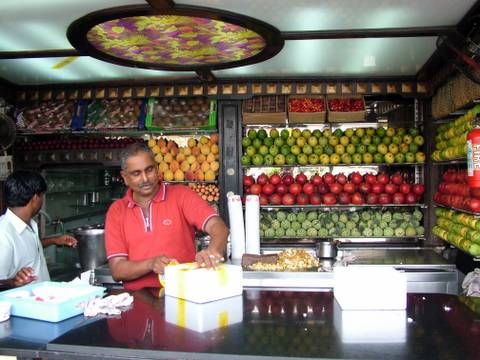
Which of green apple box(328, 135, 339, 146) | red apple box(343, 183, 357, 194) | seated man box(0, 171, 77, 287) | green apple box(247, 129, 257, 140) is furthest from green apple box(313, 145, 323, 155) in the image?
seated man box(0, 171, 77, 287)

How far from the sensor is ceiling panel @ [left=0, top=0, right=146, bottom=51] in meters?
3.02

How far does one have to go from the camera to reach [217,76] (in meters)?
5.01

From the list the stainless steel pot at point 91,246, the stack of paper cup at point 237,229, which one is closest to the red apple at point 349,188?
the stack of paper cup at point 237,229

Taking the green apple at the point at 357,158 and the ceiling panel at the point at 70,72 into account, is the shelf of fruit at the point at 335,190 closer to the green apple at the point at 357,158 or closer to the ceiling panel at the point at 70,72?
the green apple at the point at 357,158

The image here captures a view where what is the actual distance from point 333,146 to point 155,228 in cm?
293

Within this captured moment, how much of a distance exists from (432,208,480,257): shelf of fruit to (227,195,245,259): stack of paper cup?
177 cm

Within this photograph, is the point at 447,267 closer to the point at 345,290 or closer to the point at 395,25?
the point at 395,25

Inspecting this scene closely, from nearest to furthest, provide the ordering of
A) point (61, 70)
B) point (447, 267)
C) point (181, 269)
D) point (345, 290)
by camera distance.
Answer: point (345, 290) → point (181, 269) → point (447, 267) → point (61, 70)

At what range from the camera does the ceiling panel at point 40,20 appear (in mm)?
3020

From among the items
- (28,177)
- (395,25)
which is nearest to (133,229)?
(28,177)

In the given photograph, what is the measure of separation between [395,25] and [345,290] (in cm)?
234

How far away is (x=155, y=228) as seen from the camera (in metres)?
2.71

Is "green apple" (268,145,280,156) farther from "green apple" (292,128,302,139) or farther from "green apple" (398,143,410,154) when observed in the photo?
"green apple" (398,143,410,154)

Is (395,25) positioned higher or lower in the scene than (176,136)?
higher
